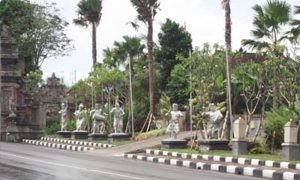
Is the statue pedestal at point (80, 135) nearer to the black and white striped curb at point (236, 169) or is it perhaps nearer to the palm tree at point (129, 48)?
the palm tree at point (129, 48)

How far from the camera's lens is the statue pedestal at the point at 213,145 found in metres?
24.9

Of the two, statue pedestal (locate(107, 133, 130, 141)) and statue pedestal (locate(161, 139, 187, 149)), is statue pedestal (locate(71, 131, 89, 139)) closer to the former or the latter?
statue pedestal (locate(107, 133, 130, 141))

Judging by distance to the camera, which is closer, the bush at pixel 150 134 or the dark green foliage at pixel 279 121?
the dark green foliage at pixel 279 121

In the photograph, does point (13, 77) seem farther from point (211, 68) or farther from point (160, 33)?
point (211, 68)

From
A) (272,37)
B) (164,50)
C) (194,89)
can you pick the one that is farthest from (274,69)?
(164,50)

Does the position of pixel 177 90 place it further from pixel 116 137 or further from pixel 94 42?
pixel 116 137

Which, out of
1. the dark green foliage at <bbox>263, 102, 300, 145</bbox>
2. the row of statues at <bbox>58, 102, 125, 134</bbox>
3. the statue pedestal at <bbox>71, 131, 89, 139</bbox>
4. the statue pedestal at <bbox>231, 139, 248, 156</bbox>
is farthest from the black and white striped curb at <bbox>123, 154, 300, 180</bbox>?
the statue pedestal at <bbox>71, 131, 89, 139</bbox>

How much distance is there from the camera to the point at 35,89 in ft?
172

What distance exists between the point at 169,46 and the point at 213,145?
21466 millimetres

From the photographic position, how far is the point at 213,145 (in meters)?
24.9

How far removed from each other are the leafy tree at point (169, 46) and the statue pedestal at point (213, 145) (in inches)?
796

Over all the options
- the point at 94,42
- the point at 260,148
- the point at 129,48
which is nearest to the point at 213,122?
the point at 260,148

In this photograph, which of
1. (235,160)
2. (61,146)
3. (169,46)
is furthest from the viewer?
(169,46)

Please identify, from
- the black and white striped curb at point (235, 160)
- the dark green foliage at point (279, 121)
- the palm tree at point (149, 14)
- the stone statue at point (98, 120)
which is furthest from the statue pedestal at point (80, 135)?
the dark green foliage at point (279, 121)
